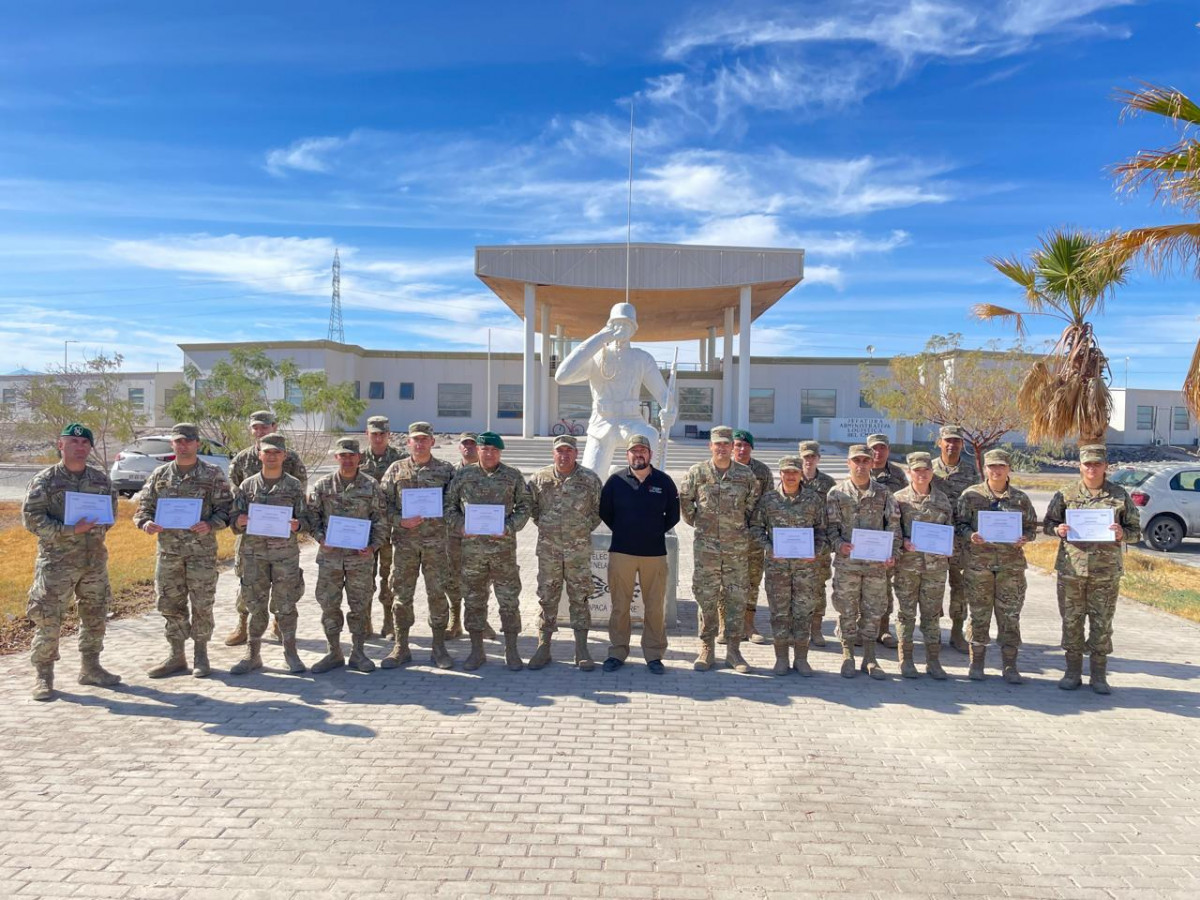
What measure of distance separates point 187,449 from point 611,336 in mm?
4411

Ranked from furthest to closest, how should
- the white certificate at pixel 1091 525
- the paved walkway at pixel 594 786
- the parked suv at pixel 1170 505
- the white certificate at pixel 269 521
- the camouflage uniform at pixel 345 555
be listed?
1. the parked suv at pixel 1170 505
2. the camouflage uniform at pixel 345 555
3. the white certificate at pixel 269 521
4. the white certificate at pixel 1091 525
5. the paved walkway at pixel 594 786

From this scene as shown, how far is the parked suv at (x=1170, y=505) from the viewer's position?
1245 cm

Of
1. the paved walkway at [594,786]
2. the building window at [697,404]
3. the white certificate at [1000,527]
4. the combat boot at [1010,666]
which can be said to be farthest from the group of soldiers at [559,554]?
the building window at [697,404]

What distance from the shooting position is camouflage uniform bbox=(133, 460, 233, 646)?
5.74 metres

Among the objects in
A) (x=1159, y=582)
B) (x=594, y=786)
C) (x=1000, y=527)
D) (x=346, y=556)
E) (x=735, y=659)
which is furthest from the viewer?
(x=1159, y=582)

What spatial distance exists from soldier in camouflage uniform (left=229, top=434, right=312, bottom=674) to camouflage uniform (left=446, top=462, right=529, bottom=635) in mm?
1300

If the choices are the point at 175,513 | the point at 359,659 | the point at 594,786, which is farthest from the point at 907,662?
the point at 175,513

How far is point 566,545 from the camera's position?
6.08 meters

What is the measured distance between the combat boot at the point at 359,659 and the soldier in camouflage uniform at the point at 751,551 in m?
3.06

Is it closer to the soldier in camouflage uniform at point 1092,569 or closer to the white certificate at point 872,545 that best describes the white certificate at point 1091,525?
the soldier in camouflage uniform at point 1092,569

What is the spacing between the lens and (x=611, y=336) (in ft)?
26.9

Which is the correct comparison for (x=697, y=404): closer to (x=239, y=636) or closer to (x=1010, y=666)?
(x=1010, y=666)

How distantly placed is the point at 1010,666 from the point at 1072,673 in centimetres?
46

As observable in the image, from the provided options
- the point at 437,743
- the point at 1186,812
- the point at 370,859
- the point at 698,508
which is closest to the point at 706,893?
the point at 370,859
